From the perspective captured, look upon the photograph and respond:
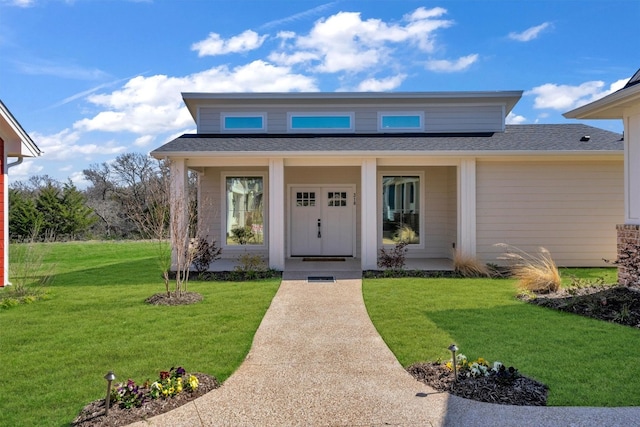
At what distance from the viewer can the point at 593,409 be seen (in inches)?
139

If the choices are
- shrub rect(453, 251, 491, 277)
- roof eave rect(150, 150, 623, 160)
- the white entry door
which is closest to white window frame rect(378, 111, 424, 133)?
the white entry door

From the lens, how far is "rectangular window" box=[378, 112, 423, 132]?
14070mm

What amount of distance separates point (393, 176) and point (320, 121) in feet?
9.61

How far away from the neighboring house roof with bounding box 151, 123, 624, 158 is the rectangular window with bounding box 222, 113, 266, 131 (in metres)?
0.46

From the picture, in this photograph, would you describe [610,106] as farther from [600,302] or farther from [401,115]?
[401,115]

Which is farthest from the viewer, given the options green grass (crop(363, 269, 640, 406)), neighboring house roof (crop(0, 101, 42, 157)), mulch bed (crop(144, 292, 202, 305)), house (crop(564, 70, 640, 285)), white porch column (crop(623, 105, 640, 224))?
neighboring house roof (crop(0, 101, 42, 157))

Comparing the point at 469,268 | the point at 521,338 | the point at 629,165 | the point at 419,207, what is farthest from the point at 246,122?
the point at 521,338

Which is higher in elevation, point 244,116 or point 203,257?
point 244,116

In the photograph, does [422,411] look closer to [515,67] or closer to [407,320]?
[407,320]

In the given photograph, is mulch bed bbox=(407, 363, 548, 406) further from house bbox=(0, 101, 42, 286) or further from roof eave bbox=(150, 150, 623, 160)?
house bbox=(0, 101, 42, 286)

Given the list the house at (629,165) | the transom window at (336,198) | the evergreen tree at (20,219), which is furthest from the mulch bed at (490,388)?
the evergreen tree at (20,219)

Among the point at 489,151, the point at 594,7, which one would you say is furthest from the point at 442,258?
the point at 594,7

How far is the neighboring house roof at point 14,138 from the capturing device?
366 inches

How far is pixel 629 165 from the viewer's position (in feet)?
27.5
